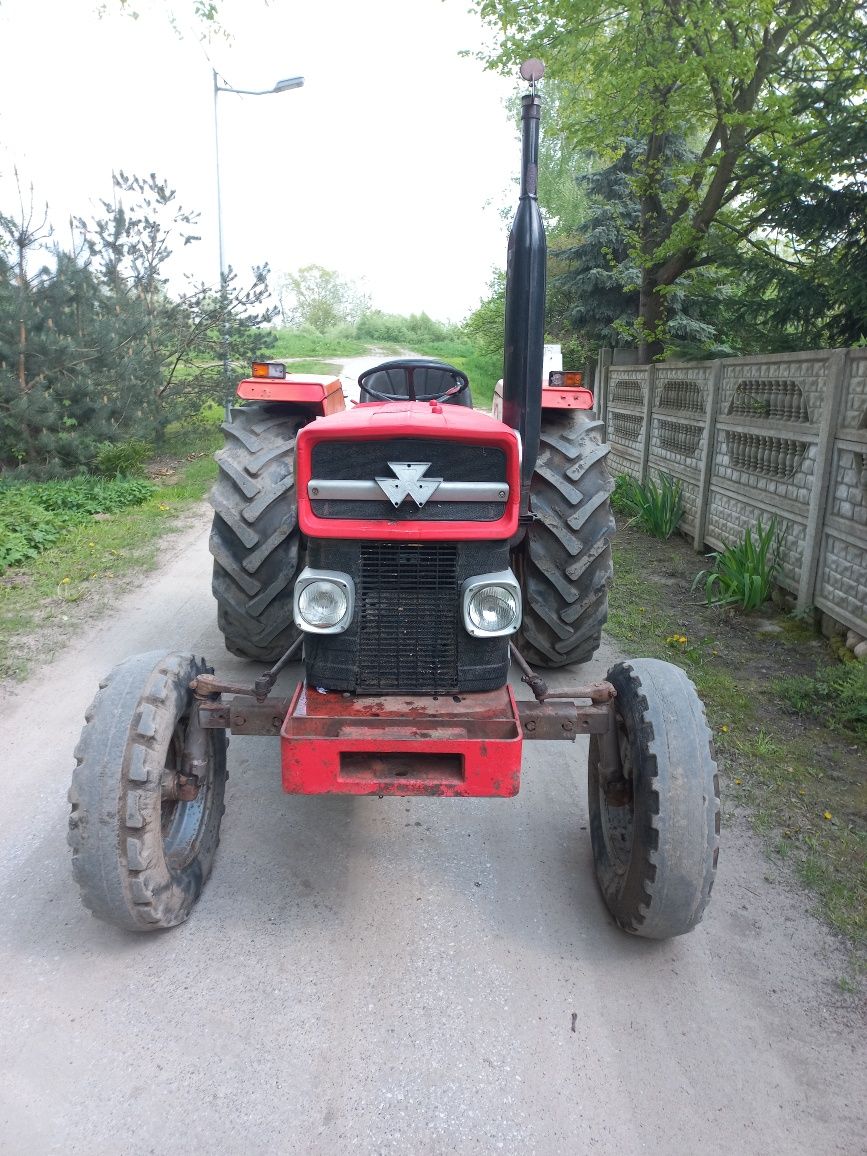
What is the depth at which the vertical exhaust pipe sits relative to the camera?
268 centimetres

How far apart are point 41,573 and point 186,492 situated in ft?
11.3

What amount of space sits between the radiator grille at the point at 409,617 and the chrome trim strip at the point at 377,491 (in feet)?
0.50

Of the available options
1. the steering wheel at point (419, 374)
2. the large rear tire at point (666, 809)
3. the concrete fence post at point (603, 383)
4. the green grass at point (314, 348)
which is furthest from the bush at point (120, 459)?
the green grass at point (314, 348)

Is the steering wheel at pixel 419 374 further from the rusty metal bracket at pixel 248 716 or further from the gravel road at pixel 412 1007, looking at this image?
the gravel road at pixel 412 1007

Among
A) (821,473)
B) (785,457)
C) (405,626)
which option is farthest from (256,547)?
(785,457)

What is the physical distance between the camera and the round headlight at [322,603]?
264cm

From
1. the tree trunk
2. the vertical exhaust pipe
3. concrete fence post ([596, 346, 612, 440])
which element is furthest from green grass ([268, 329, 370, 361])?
the vertical exhaust pipe

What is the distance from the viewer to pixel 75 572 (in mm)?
6641

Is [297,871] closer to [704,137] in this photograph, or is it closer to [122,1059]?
[122,1059]

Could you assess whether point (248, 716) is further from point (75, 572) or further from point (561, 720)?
point (75, 572)

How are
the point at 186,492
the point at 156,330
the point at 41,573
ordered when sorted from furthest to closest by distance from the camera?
the point at 156,330 < the point at 186,492 < the point at 41,573

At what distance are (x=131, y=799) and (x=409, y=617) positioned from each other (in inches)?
39.4

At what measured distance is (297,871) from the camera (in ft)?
9.92

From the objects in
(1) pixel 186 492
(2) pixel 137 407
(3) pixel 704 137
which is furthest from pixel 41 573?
(3) pixel 704 137
